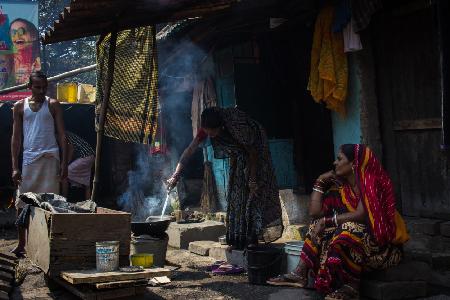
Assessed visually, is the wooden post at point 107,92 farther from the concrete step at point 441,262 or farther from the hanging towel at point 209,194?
the hanging towel at point 209,194

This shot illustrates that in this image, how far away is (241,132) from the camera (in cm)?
602

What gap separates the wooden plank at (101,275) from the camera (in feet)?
13.5

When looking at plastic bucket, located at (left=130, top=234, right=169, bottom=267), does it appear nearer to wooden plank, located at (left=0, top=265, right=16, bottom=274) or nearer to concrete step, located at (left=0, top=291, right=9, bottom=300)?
wooden plank, located at (left=0, top=265, right=16, bottom=274)

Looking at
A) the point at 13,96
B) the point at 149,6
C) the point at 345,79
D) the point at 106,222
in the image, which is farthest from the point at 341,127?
the point at 13,96

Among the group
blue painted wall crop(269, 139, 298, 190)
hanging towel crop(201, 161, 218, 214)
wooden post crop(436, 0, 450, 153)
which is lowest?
hanging towel crop(201, 161, 218, 214)

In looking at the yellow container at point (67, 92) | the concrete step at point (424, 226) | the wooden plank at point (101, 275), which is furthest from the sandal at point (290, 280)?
the yellow container at point (67, 92)

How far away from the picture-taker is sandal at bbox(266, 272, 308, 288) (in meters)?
5.05

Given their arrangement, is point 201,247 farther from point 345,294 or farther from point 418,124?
point 418,124

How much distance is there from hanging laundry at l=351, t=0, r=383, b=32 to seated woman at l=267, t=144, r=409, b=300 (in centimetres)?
185

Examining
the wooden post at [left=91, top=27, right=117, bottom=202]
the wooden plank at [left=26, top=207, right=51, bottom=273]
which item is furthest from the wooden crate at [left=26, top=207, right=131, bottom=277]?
the wooden post at [left=91, top=27, right=117, bottom=202]

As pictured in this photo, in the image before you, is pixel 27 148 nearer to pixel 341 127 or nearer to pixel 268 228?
pixel 268 228

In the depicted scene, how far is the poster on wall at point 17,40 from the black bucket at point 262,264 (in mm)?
13173

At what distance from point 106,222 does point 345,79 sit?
3526mm

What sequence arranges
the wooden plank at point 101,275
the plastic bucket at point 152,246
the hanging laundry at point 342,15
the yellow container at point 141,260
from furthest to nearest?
the hanging laundry at point 342,15
the plastic bucket at point 152,246
the yellow container at point 141,260
the wooden plank at point 101,275
